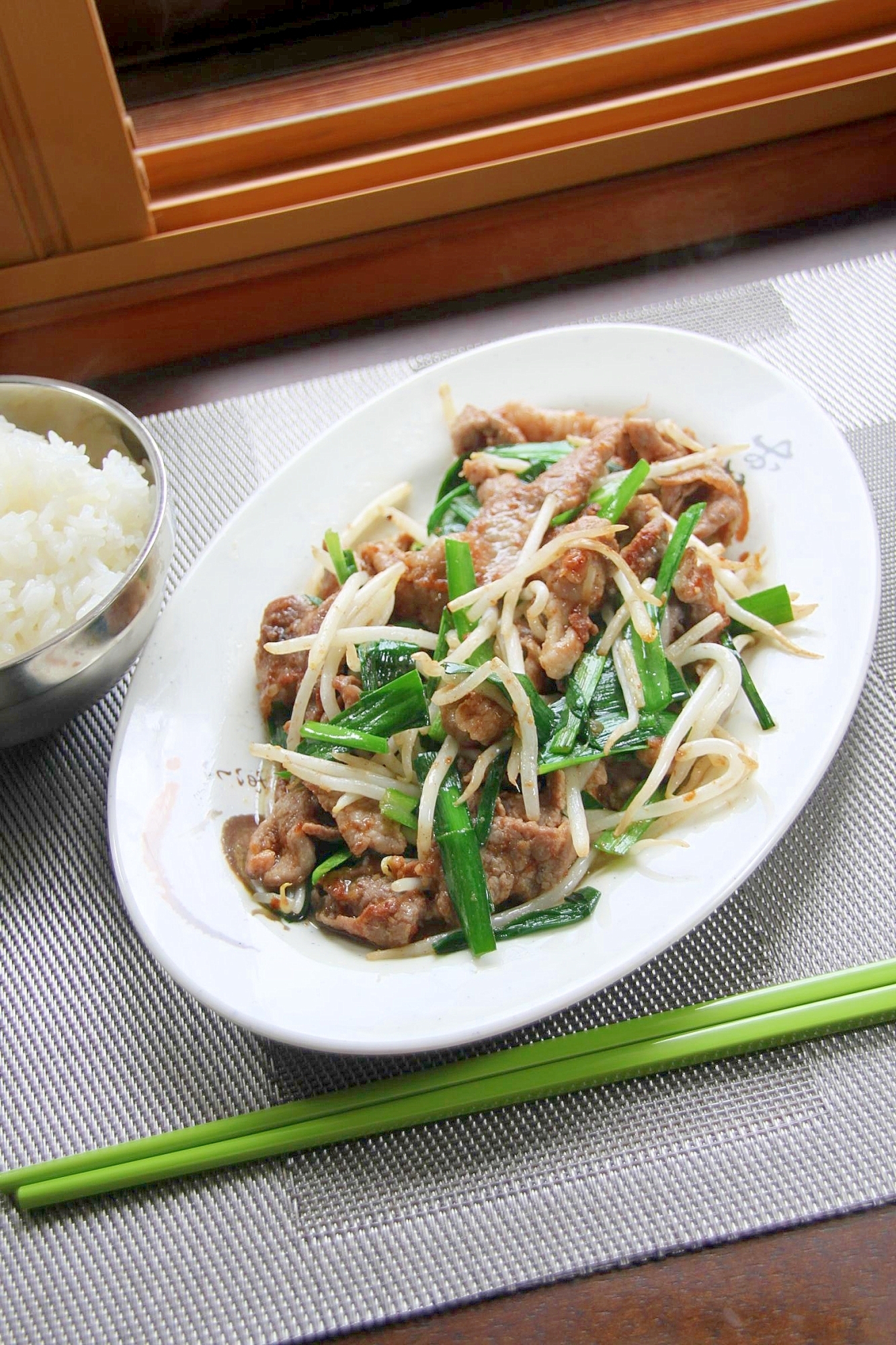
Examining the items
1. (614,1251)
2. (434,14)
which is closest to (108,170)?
(434,14)

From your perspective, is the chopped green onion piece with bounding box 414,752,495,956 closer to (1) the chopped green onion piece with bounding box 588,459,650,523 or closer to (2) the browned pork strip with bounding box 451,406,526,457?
(1) the chopped green onion piece with bounding box 588,459,650,523

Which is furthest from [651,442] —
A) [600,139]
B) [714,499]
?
[600,139]

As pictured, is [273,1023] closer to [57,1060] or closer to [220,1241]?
[220,1241]

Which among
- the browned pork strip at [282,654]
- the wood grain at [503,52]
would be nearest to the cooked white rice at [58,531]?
the browned pork strip at [282,654]

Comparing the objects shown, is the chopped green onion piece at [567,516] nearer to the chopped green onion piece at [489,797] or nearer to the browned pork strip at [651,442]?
the browned pork strip at [651,442]

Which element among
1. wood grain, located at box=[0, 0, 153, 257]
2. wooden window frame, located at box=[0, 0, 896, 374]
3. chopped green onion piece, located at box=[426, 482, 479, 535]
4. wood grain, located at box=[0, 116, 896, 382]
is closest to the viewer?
chopped green onion piece, located at box=[426, 482, 479, 535]

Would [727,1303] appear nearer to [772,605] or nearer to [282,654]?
[772,605]

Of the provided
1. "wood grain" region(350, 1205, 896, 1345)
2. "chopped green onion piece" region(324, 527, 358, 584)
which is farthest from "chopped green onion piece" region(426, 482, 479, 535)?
"wood grain" region(350, 1205, 896, 1345)
